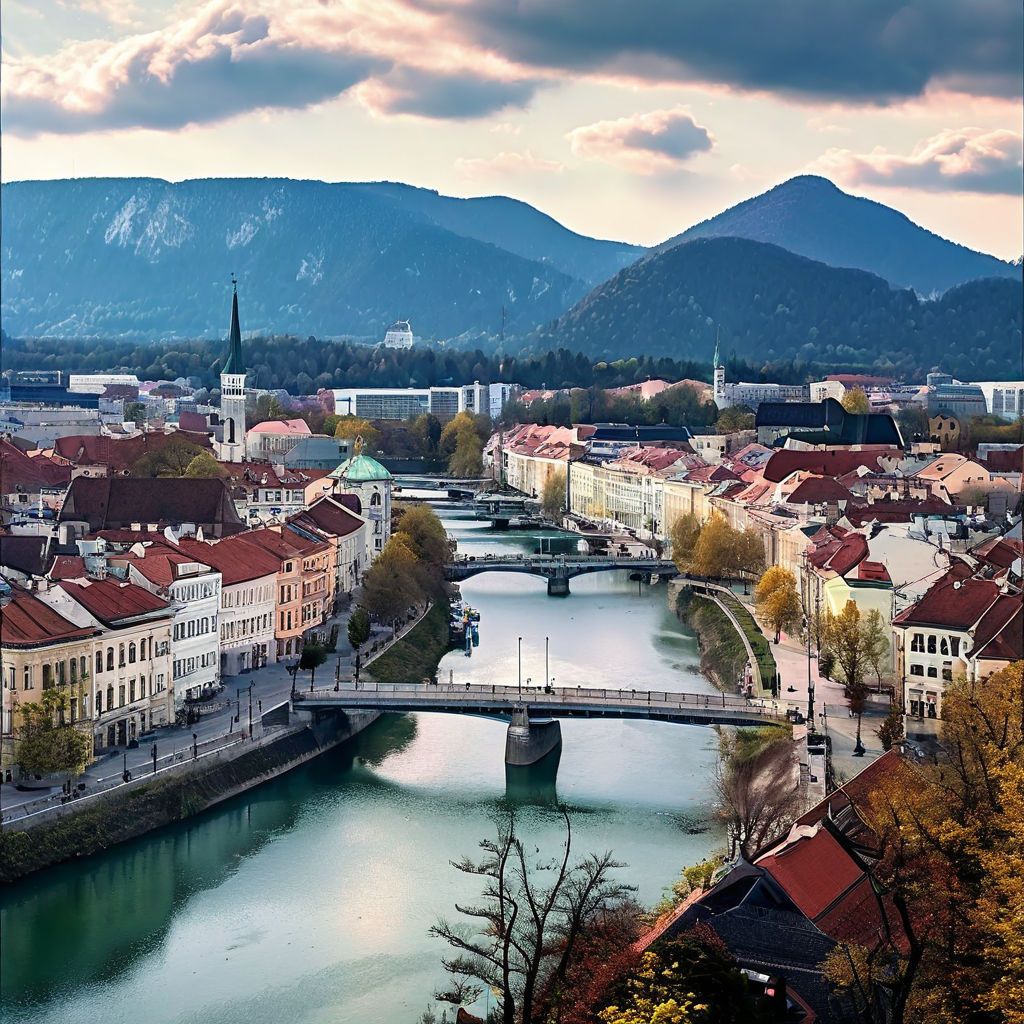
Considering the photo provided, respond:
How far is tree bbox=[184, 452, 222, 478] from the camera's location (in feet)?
176

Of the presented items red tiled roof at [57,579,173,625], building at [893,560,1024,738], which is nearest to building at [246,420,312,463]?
red tiled roof at [57,579,173,625]

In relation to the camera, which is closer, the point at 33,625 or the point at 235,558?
the point at 33,625

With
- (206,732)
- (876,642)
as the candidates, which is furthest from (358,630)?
(876,642)

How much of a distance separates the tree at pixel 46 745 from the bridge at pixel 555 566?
2517 cm

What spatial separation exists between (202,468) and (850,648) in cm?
2765

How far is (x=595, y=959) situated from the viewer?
15.0 meters

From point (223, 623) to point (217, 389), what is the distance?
98.1 m

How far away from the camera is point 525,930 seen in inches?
756

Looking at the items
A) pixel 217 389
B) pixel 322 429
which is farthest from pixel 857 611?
pixel 217 389

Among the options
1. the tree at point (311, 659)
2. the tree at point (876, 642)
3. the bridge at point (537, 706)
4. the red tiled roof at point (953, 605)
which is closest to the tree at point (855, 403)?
the tree at point (876, 642)

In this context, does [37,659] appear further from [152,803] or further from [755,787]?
[755,787]

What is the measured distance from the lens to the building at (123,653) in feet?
85.6

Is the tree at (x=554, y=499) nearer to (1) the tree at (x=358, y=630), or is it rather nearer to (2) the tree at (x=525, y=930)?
(1) the tree at (x=358, y=630)

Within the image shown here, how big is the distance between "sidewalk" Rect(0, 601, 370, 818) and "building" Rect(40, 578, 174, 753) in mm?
308
